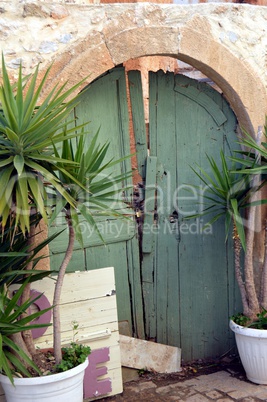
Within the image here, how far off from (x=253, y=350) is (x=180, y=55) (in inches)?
85.0

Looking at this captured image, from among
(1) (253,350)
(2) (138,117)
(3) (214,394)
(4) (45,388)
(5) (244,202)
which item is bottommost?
(3) (214,394)

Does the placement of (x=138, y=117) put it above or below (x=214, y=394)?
above

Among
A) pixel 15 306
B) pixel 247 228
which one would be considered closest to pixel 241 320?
pixel 247 228

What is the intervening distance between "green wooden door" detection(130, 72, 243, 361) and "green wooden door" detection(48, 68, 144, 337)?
0.34ft

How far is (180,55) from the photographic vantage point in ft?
12.3

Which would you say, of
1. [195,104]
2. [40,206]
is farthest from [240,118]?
[40,206]

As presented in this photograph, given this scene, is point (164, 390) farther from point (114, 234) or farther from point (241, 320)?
point (114, 234)

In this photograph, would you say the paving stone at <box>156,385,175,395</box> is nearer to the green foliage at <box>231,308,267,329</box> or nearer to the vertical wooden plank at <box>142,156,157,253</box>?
the green foliage at <box>231,308,267,329</box>

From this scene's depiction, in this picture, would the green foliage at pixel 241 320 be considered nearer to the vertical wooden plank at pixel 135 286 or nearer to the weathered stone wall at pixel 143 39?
the vertical wooden plank at pixel 135 286

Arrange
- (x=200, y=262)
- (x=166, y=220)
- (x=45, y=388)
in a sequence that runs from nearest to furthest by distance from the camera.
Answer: (x=45, y=388), (x=166, y=220), (x=200, y=262)

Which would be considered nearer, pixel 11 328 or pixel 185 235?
pixel 11 328

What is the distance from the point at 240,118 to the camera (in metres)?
4.07

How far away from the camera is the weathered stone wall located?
3.33 meters

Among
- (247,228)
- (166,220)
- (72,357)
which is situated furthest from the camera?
(166,220)
